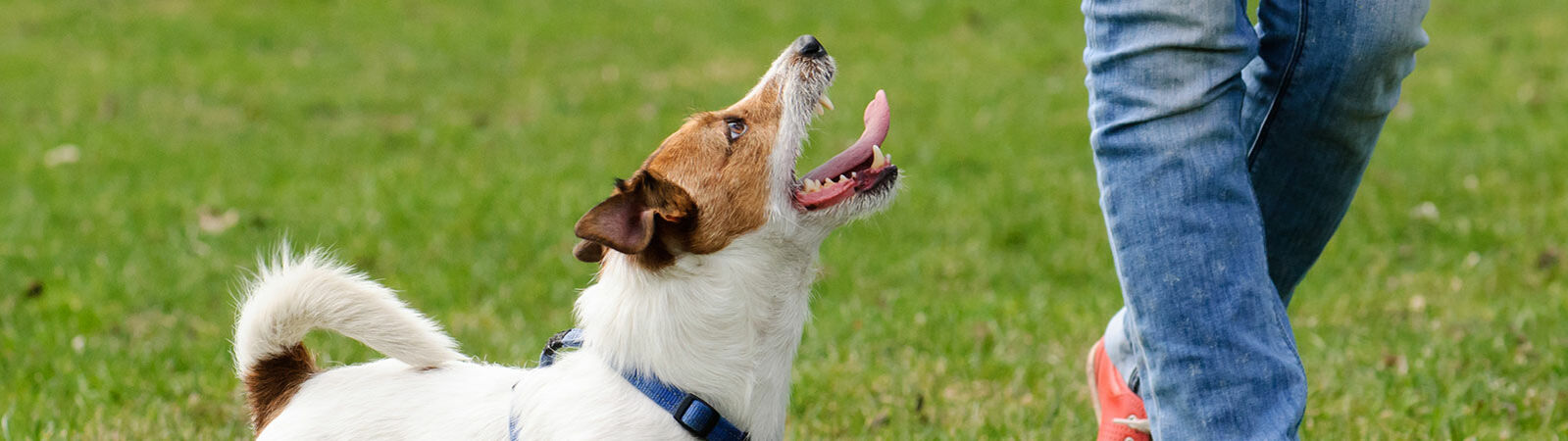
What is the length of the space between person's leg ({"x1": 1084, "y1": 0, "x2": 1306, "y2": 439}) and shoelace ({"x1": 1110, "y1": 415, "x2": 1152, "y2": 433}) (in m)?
0.57

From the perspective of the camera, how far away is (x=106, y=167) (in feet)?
25.9

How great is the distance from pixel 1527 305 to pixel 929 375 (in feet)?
7.50

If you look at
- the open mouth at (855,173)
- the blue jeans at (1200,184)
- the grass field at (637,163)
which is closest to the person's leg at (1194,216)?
the blue jeans at (1200,184)

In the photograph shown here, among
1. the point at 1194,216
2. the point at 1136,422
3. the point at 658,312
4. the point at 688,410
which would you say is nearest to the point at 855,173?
the point at 658,312

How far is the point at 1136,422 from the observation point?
3160 mm

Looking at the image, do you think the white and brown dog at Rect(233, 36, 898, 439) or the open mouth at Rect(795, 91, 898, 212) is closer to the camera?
the white and brown dog at Rect(233, 36, 898, 439)

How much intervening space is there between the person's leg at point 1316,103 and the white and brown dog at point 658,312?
0.77m

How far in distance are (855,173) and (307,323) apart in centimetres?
123

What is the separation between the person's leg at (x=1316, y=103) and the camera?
8.59ft

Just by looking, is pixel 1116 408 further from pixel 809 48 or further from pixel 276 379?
pixel 276 379

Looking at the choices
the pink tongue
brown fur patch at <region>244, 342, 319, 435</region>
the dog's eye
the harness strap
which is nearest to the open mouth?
the pink tongue

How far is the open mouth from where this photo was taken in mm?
2869

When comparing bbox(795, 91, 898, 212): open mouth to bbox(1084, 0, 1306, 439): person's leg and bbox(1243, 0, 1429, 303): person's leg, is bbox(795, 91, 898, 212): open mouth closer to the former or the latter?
bbox(1084, 0, 1306, 439): person's leg

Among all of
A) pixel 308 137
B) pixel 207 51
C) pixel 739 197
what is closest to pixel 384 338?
pixel 739 197
